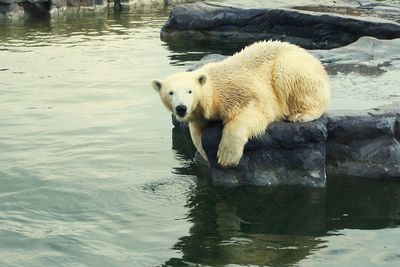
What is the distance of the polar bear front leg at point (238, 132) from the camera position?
7.27 m

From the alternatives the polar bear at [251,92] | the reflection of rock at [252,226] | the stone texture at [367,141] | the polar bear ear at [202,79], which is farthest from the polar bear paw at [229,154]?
the stone texture at [367,141]

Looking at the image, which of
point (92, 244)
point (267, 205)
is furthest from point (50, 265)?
point (267, 205)

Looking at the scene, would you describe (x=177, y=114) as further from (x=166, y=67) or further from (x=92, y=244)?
(x=166, y=67)

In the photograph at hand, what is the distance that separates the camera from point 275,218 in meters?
6.96

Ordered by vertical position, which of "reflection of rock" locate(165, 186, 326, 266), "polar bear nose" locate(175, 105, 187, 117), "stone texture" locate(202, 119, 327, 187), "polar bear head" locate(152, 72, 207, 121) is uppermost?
"polar bear head" locate(152, 72, 207, 121)

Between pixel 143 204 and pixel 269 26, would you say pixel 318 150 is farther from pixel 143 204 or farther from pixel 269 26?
pixel 269 26

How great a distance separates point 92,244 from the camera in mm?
6328

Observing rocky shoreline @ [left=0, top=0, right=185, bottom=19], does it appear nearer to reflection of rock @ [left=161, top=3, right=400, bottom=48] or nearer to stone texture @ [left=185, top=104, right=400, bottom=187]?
reflection of rock @ [left=161, top=3, right=400, bottom=48]

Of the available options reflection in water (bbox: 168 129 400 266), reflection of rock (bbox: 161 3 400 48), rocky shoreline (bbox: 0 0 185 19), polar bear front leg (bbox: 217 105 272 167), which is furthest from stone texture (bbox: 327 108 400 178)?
rocky shoreline (bbox: 0 0 185 19)

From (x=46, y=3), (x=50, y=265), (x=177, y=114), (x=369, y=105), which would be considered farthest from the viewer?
(x=46, y=3)

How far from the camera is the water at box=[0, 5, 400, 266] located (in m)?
6.14

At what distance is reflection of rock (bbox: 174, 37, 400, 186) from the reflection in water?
0.14 m

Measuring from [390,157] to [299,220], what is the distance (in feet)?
5.36

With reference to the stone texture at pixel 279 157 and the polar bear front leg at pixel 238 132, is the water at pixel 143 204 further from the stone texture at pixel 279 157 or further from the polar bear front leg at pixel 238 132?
the polar bear front leg at pixel 238 132
